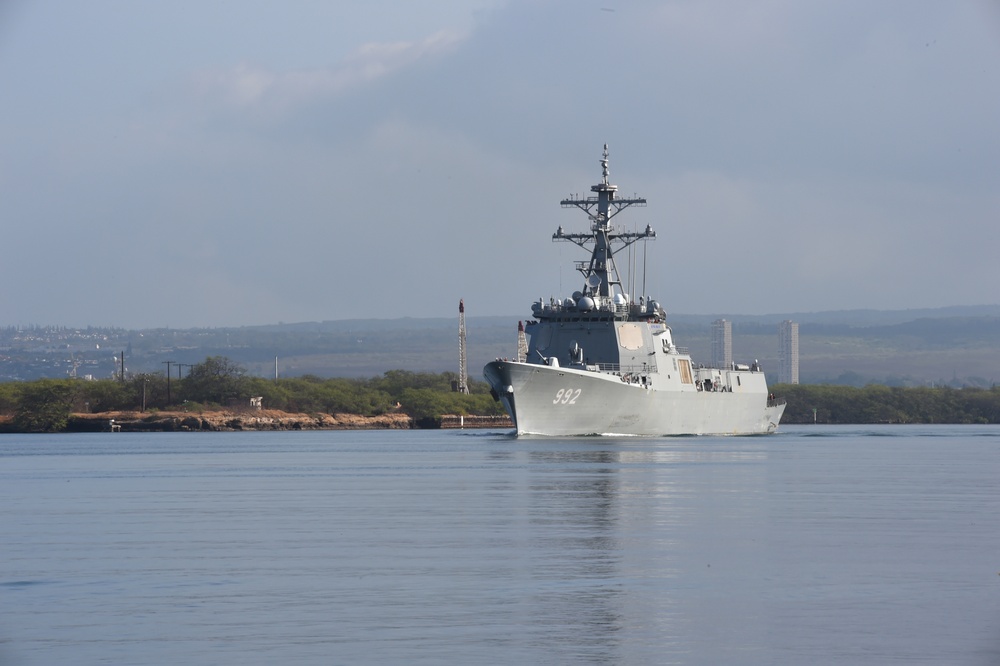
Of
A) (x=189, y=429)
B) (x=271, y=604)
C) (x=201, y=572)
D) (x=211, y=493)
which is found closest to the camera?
(x=271, y=604)

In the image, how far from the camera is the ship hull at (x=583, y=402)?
6312cm

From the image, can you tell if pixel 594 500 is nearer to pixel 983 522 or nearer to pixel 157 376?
pixel 983 522

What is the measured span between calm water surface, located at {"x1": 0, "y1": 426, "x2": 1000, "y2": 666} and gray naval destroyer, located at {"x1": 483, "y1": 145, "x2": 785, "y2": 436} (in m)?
23.2

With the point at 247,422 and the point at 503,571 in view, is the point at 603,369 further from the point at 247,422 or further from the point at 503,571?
the point at 247,422

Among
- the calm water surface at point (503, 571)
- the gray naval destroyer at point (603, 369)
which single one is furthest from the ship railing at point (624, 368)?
the calm water surface at point (503, 571)

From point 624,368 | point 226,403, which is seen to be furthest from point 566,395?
point 226,403

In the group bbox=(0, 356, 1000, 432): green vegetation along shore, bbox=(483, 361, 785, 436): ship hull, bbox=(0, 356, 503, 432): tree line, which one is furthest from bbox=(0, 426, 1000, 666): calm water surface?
bbox=(0, 356, 1000, 432): green vegetation along shore

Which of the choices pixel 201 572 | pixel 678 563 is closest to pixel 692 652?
pixel 678 563

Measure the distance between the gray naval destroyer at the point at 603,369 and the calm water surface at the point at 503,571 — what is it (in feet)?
76.0

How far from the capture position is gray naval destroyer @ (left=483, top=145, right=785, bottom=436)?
6406 centimetres

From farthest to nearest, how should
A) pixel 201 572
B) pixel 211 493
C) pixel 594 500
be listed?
pixel 211 493
pixel 594 500
pixel 201 572

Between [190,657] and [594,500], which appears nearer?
[190,657]

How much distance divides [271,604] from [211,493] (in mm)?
19469

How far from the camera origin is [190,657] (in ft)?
47.2
